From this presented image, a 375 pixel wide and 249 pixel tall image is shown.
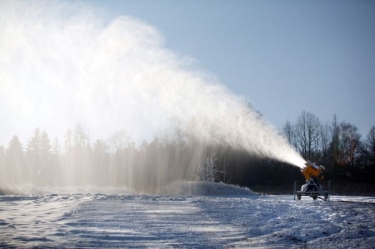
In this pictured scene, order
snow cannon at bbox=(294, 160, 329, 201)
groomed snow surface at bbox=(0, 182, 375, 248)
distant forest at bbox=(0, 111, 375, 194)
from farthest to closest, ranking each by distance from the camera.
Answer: distant forest at bbox=(0, 111, 375, 194) → snow cannon at bbox=(294, 160, 329, 201) → groomed snow surface at bbox=(0, 182, 375, 248)

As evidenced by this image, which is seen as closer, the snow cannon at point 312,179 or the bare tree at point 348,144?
the snow cannon at point 312,179

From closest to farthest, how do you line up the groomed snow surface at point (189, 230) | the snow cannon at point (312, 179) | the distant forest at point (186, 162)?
the groomed snow surface at point (189, 230) → the snow cannon at point (312, 179) → the distant forest at point (186, 162)

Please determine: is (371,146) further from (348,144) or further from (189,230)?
(189,230)

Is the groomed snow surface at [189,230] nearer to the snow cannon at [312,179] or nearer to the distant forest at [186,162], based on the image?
the snow cannon at [312,179]

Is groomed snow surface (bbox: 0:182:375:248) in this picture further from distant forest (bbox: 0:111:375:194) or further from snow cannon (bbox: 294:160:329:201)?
distant forest (bbox: 0:111:375:194)

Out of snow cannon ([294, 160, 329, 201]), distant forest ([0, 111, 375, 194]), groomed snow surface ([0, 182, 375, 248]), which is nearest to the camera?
groomed snow surface ([0, 182, 375, 248])

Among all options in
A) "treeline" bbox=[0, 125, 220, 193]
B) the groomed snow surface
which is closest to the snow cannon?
the groomed snow surface

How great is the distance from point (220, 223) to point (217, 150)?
41.7 meters

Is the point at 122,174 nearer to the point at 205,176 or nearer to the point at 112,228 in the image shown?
the point at 205,176

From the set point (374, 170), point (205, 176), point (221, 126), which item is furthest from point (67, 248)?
point (374, 170)

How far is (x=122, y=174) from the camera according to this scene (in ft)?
210

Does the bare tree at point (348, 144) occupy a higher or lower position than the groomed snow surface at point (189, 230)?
higher

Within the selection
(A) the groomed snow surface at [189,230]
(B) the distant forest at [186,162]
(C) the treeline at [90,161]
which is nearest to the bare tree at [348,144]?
(B) the distant forest at [186,162]

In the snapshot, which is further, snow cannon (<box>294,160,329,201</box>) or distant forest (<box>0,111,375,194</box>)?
distant forest (<box>0,111,375,194</box>)
